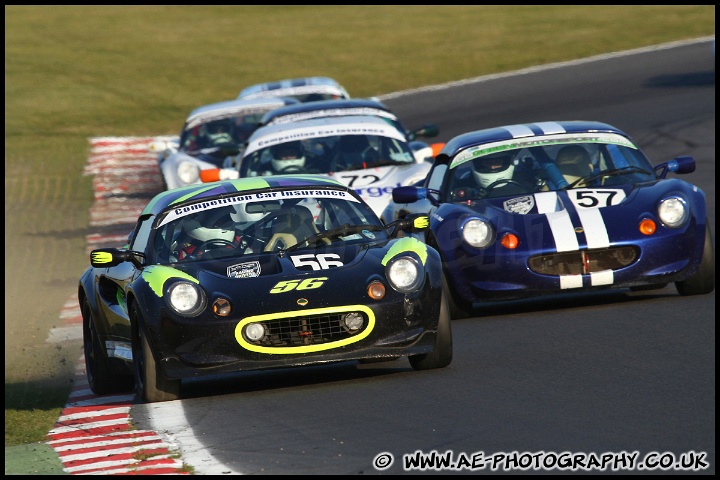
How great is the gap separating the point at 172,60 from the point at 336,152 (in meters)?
22.9

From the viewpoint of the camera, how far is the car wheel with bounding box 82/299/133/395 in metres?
9.29

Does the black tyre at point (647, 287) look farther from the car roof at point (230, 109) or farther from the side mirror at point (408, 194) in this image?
the car roof at point (230, 109)

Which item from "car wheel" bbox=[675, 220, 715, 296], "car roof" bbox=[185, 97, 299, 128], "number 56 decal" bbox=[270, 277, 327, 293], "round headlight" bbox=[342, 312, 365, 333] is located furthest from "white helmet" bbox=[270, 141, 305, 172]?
"round headlight" bbox=[342, 312, 365, 333]

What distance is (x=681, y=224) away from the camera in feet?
33.8

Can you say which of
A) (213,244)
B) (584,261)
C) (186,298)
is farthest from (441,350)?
(584,261)

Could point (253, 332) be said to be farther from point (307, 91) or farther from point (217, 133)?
point (307, 91)

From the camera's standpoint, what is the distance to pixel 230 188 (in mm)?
9461

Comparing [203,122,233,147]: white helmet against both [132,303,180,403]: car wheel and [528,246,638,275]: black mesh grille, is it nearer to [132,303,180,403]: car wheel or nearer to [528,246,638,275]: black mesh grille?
[528,246,638,275]: black mesh grille

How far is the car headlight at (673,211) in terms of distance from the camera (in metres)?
Result: 10.3

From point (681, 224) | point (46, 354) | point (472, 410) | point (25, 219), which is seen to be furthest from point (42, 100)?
point (472, 410)

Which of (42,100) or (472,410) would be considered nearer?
(472,410)

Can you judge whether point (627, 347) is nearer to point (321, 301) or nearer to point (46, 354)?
point (321, 301)

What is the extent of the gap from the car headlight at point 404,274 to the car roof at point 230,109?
445 inches

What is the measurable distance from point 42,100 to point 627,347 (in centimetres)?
2404
